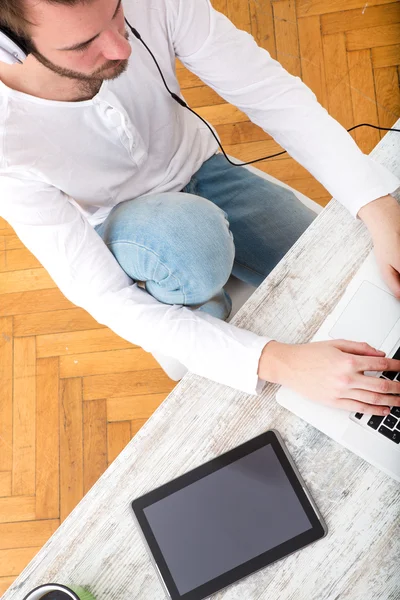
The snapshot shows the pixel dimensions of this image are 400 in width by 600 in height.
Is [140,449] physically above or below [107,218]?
below

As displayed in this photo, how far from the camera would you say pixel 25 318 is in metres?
1.72

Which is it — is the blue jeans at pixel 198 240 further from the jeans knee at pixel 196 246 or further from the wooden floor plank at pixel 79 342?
the wooden floor plank at pixel 79 342

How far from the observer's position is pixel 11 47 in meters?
0.71

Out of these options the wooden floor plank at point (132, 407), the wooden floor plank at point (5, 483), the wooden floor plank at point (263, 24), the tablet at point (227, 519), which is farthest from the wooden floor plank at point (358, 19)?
the wooden floor plank at point (5, 483)

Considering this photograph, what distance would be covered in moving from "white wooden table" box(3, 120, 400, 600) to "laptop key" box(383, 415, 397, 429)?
0.19 ft

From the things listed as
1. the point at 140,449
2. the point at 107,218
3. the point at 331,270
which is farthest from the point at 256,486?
the point at 107,218

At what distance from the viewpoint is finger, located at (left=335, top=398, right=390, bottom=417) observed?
0.78 m

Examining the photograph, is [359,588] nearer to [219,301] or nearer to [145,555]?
[145,555]

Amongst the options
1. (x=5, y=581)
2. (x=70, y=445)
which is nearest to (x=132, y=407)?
(x=70, y=445)

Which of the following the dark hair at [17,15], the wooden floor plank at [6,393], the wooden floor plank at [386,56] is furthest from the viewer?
the wooden floor plank at [386,56]

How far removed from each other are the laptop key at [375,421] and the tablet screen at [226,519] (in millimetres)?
129

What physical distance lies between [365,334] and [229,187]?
42cm

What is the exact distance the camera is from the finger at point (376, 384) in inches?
31.0

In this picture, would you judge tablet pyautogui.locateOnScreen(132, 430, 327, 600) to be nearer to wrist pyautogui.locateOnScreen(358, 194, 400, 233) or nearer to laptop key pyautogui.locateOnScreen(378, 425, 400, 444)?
laptop key pyautogui.locateOnScreen(378, 425, 400, 444)
